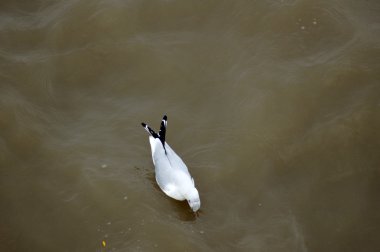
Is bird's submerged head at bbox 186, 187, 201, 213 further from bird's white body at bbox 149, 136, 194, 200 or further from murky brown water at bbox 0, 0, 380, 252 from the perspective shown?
murky brown water at bbox 0, 0, 380, 252

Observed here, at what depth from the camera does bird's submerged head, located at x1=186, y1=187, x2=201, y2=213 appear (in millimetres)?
5734

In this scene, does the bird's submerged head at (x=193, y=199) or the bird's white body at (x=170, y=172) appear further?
the bird's white body at (x=170, y=172)

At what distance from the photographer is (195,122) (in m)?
6.78

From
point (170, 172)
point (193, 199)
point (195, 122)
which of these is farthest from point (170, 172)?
point (195, 122)

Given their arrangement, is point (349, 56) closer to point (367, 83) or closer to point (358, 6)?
point (367, 83)

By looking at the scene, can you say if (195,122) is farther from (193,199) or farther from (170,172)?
(193,199)

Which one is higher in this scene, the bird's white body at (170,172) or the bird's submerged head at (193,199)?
the bird's white body at (170,172)

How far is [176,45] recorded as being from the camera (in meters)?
7.57

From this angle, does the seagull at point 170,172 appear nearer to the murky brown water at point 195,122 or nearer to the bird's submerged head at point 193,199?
the bird's submerged head at point 193,199

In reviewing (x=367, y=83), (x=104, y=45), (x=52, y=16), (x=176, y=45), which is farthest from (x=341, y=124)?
(x=52, y=16)

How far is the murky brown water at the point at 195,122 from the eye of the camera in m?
5.75

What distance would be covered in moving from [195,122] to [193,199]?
4.63 ft

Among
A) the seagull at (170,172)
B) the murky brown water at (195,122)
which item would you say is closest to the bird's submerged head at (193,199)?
the seagull at (170,172)

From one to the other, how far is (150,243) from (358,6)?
16.3 ft
